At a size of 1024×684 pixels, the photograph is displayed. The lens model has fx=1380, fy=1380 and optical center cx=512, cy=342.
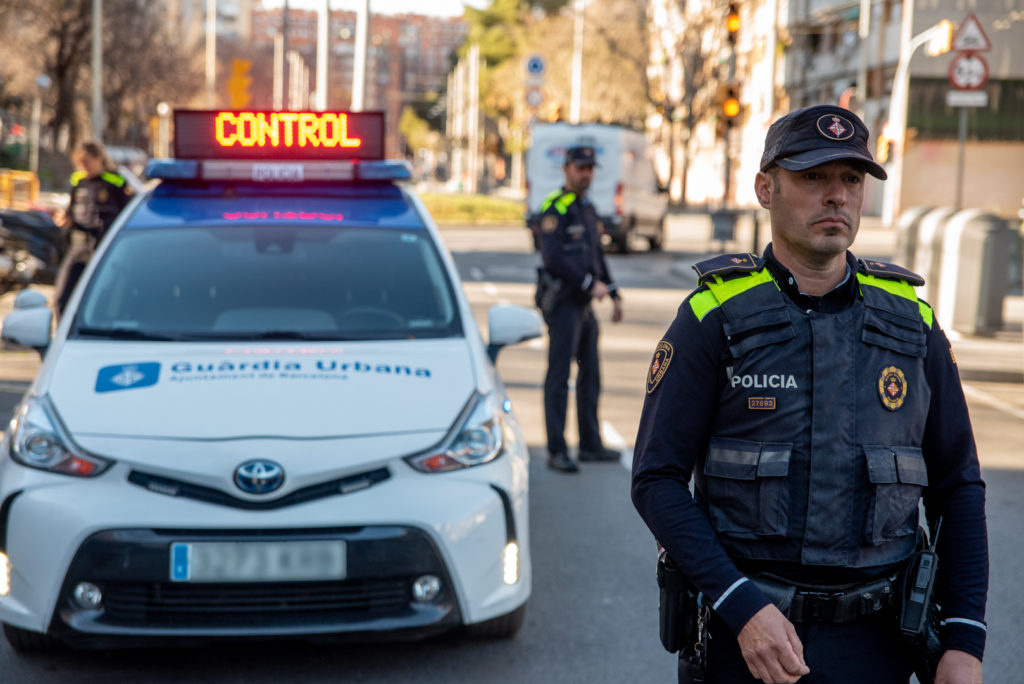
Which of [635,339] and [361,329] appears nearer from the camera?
[361,329]

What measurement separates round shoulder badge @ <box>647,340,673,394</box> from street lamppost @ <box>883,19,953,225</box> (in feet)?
67.8

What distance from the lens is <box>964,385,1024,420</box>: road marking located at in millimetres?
10125

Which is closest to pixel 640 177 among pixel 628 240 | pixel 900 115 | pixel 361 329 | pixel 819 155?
pixel 628 240

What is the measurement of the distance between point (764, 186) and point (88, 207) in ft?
29.2

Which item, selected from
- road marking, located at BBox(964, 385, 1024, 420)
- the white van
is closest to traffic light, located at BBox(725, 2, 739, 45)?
the white van

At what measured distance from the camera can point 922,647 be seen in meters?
2.41

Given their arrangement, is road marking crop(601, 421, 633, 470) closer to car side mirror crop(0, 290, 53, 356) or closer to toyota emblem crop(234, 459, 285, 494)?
car side mirror crop(0, 290, 53, 356)

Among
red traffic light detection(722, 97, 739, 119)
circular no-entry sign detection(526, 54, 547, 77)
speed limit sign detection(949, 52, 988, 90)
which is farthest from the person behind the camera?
circular no-entry sign detection(526, 54, 547, 77)

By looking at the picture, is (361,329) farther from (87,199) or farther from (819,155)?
(87,199)

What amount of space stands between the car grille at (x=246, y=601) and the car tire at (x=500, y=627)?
17.1 inches

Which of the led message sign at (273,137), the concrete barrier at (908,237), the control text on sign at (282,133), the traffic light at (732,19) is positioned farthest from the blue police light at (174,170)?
the traffic light at (732,19)

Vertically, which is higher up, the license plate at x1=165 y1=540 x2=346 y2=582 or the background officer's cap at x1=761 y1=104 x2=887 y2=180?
the background officer's cap at x1=761 y1=104 x2=887 y2=180

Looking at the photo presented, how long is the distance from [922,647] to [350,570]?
201 centimetres

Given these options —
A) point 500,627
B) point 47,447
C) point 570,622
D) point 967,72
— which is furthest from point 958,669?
point 967,72
